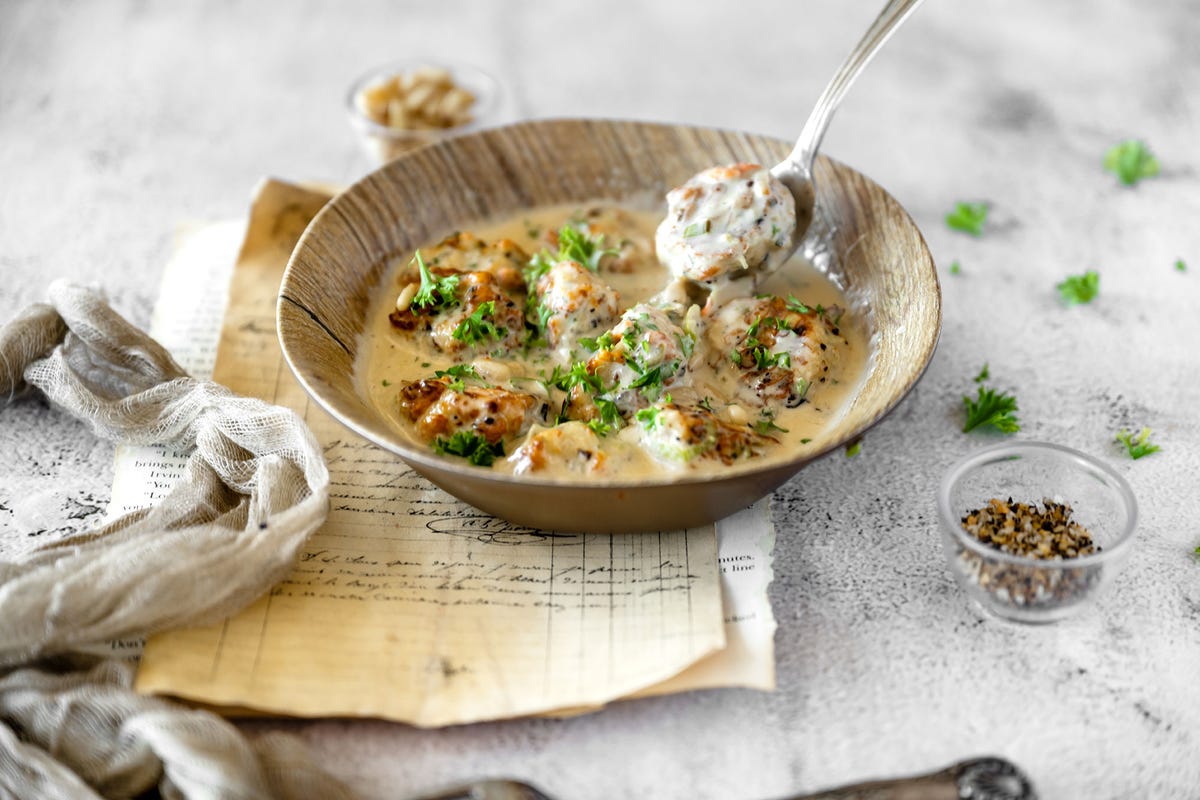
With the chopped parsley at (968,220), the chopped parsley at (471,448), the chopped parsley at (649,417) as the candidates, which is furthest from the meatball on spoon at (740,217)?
the chopped parsley at (968,220)

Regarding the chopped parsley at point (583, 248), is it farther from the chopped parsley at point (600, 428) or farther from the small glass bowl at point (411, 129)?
the small glass bowl at point (411, 129)

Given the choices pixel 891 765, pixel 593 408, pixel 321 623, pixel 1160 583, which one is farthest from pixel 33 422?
pixel 1160 583

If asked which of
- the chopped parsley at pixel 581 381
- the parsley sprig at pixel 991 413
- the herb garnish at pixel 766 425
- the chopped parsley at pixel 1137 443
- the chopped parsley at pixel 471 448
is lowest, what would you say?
the chopped parsley at pixel 1137 443

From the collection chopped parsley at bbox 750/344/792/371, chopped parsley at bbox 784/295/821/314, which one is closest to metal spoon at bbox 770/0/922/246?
chopped parsley at bbox 784/295/821/314

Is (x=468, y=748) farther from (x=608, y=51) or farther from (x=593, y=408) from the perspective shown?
(x=608, y=51)

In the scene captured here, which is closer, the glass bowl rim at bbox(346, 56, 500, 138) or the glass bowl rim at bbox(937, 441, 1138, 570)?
the glass bowl rim at bbox(937, 441, 1138, 570)

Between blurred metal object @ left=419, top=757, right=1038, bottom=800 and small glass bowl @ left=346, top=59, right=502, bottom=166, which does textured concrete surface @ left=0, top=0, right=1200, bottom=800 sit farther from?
small glass bowl @ left=346, top=59, right=502, bottom=166
